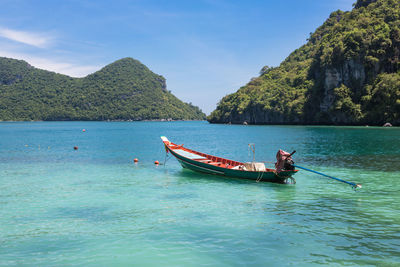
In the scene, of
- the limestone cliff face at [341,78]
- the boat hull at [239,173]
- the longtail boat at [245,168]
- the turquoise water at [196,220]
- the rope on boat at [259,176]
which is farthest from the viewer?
the limestone cliff face at [341,78]

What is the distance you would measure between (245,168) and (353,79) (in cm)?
10027

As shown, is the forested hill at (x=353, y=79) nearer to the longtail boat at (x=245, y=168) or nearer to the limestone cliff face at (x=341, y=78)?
the limestone cliff face at (x=341, y=78)

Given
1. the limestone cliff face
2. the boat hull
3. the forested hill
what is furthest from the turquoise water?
the limestone cliff face

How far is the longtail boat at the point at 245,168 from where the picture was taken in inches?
827

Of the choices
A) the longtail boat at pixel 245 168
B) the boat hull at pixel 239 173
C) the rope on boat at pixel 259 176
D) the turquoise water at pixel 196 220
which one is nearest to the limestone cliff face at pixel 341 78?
the turquoise water at pixel 196 220

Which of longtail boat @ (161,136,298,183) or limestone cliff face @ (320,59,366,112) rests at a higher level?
limestone cliff face @ (320,59,366,112)

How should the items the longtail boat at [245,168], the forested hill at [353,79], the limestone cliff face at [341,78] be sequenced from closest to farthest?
1. the longtail boat at [245,168]
2. the forested hill at [353,79]
3. the limestone cliff face at [341,78]

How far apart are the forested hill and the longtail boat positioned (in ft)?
274

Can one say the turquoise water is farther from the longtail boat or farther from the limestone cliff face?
the limestone cliff face

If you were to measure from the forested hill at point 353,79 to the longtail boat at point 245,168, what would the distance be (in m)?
83.4

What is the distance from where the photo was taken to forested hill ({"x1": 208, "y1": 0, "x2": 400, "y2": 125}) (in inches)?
3898

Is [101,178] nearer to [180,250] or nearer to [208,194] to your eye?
[208,194]

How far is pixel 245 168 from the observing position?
75.0ft

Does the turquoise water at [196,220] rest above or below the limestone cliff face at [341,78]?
below
